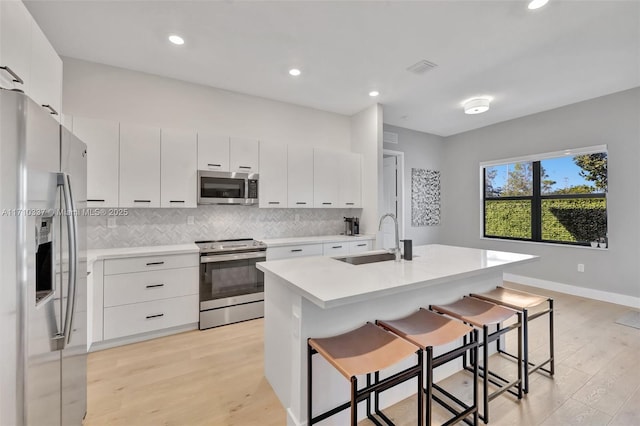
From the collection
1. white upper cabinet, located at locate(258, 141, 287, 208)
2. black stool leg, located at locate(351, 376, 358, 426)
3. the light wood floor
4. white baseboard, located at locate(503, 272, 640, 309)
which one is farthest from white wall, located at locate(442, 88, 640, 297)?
black stool leg, located at locate(351, 376, 358, 426)

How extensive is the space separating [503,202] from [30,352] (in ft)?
20.0

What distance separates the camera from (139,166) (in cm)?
297

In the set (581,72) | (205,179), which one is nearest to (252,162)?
(205,179)

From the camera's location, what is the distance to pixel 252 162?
3.60 meters

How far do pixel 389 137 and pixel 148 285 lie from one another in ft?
14.5

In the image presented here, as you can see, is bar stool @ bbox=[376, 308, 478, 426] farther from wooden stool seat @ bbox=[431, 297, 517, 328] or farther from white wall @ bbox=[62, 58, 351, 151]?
white wall @ bbox=[62, 58, 351, 151]

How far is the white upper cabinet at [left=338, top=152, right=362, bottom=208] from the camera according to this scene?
14.2ft

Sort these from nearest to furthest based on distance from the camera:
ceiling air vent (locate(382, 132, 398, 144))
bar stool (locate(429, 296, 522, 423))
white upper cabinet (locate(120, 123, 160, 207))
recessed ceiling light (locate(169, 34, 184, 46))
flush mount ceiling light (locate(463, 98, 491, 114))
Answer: bar stool (locate(429, 296, 522, 423))
recessed ceiling light (locate(169, 34, 184, 46))
white upper cabinet (locate(120, 123, 160, 207))
flush mount ceiling light (locate(463, 98, 491, 114))
ceiling air vent (locate(382, 132, 398, 144))

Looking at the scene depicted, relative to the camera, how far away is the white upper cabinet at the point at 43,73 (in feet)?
5.71

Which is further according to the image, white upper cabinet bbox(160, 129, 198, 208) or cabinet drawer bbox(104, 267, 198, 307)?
white upper cabinet bbox(160, 129, 198, 208)

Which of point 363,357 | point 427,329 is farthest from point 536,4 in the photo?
point 363,357

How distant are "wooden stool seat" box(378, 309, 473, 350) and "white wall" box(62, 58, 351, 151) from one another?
3.16 meters

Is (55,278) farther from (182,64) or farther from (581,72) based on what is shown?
(581,72)

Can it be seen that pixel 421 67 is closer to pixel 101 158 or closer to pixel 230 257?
pixel 230 257
